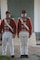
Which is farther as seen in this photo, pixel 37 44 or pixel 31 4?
pixel 31 4

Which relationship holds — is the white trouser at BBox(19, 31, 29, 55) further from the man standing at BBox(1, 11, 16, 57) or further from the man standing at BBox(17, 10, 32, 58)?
the man standing at BBox(1, 11, 16, 57)

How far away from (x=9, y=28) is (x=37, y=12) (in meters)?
5.25

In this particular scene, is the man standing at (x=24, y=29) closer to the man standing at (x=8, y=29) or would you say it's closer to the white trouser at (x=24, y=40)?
the white trouser at (x=24, y=40)

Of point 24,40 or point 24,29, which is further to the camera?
point 24,40

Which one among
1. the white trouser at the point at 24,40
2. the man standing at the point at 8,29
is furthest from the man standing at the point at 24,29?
the man standing at the point at 8,29

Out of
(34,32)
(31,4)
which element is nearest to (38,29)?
(34,32)

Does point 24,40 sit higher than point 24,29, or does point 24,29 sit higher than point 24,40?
point 24,29

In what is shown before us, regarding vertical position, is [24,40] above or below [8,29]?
below

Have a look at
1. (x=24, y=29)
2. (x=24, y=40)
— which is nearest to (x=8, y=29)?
(x=24, y=29)

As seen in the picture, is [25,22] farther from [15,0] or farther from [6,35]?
[15,0]

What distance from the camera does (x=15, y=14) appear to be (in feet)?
49.3

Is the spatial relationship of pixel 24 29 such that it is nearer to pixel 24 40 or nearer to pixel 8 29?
pixel 24 40

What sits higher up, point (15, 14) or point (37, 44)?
point (15, 14)

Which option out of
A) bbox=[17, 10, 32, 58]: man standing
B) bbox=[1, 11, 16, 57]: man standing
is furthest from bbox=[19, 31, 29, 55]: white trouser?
bbox=[1, 11, 16, 57]: man standing
